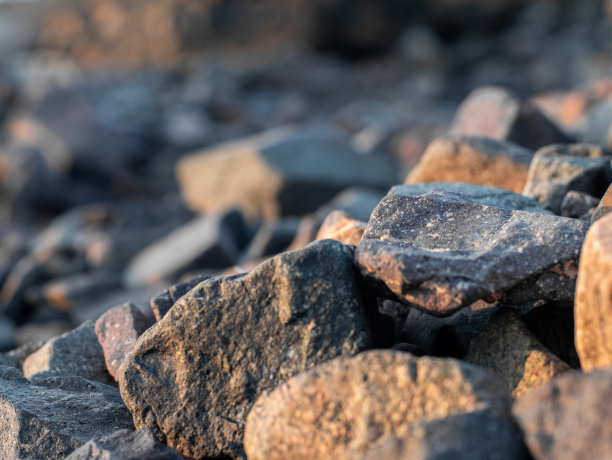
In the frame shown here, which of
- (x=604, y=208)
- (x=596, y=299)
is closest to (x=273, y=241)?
(x=604, y=208)

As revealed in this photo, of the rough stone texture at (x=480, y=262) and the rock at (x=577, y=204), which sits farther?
the rock at (x=577, y=204)

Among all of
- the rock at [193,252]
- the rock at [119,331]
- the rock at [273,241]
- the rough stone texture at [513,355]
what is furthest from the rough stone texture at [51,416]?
the rock at [193,252]

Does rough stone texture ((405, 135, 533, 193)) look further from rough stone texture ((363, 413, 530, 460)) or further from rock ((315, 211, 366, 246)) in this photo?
rough stone texture ((363, 413, 530, 460))

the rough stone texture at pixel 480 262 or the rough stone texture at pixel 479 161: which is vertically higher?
the rough stone texture at pixel 480 262

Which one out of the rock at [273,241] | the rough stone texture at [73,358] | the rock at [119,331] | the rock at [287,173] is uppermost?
the rock at [119,331]

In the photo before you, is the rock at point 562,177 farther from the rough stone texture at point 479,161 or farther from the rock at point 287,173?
the rock at point 287,173

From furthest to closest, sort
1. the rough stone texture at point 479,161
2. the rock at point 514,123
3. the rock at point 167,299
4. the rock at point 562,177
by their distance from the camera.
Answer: the rock at point 514,123, the rough stone texture at point 479,161, the rock at point 562,177, the rock at point 167,299
